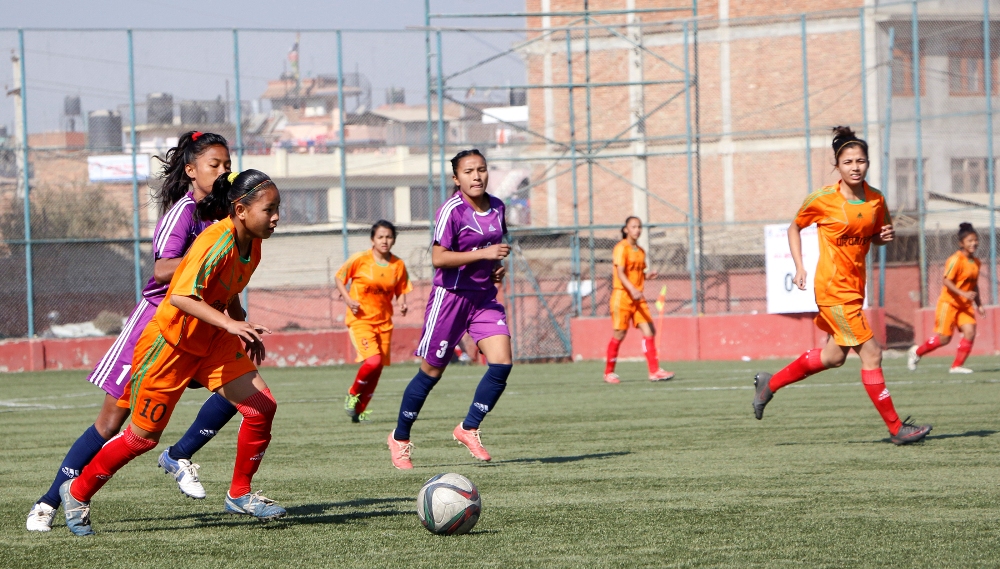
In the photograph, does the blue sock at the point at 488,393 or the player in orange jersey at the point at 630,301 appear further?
the player in orange jersey at the point at 630,301

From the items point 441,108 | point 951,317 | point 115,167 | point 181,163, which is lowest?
point 951,317

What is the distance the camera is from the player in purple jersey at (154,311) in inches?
213

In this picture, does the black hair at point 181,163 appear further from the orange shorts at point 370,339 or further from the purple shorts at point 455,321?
the orange shorts at point 370,339

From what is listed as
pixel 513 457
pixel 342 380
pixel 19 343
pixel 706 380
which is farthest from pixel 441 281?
pixel 19 343

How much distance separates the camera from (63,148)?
69.2 ft

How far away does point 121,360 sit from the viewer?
5.71 metres

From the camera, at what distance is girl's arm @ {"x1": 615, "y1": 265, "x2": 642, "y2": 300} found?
15367 millimetres

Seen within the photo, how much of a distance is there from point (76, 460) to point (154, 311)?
0.81 metres

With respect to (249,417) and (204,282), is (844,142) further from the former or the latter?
(204,282)

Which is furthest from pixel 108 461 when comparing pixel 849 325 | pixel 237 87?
pixel 237 87

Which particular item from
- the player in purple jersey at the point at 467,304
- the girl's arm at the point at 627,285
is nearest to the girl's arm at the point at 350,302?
the player in purple jersey at the point at 467,304

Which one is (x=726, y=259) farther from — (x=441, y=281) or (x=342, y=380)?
(x=441, y=281)

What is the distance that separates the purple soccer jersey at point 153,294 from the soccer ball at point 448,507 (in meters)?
1.58

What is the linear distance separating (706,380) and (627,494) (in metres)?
9.18
